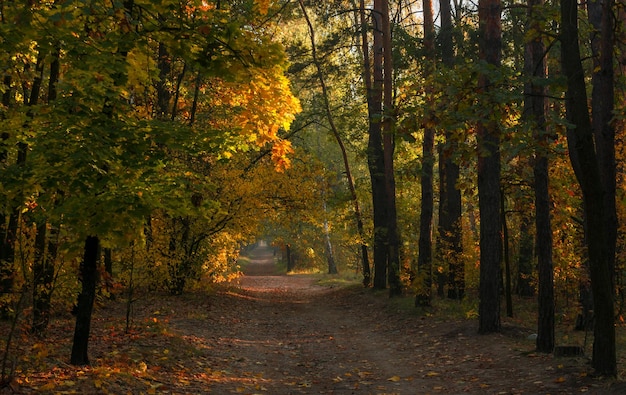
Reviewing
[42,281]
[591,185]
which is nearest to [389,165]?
[42,281]

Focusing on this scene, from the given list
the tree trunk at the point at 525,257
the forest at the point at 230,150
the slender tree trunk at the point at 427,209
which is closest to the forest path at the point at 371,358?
the forest at the point at 230,150

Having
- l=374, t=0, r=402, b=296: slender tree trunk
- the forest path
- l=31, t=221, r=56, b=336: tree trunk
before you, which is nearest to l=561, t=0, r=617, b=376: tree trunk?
the forest path

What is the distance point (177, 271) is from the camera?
61.5 ft

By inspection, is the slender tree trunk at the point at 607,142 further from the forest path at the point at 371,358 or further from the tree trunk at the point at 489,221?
the tree trunk at the point at 489,221

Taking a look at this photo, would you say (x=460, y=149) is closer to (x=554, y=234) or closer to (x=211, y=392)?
(x=211, y=392)

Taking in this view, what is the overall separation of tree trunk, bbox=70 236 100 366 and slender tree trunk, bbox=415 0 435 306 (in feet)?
30.5

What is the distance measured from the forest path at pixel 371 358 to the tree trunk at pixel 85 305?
1.89 m

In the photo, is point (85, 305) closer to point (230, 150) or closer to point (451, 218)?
point (230, 150)

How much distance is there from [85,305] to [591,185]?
7.05m

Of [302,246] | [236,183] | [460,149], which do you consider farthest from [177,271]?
[302,246]

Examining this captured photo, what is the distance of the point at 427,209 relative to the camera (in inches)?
662

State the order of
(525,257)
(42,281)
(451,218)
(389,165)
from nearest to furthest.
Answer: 1. (42,281)
2. (451,218)
3. (389,165)
4. (525,257)

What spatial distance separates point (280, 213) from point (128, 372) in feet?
44.8

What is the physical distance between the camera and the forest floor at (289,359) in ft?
24.4
